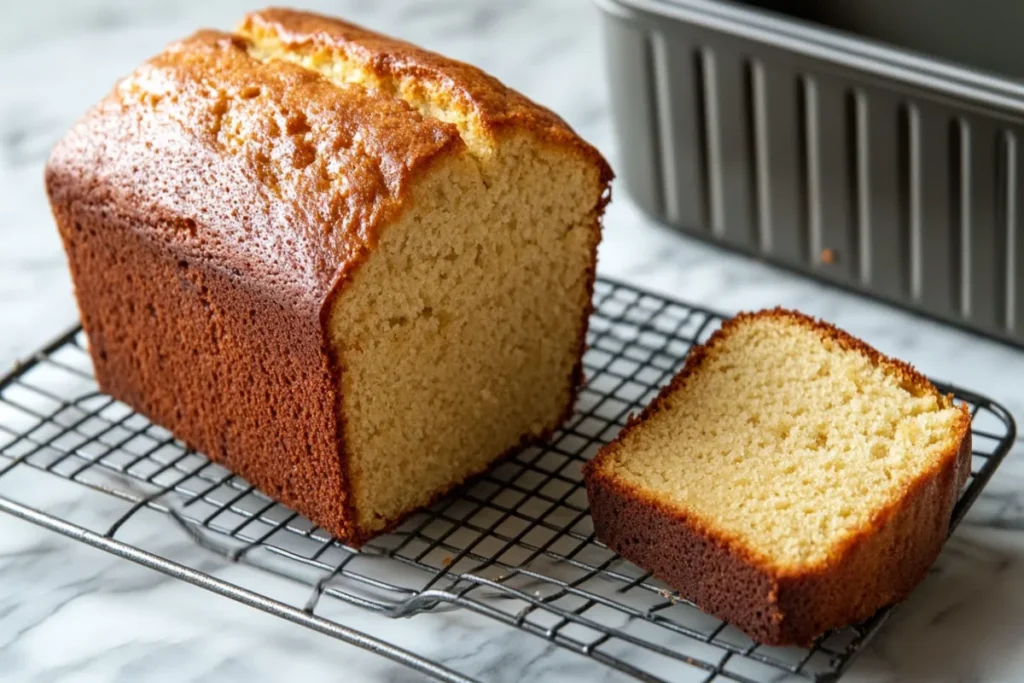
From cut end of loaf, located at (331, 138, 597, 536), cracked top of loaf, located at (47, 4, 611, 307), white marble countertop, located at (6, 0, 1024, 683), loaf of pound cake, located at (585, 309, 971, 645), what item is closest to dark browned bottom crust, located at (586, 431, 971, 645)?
loaf of pound cake, located at (585, 309, 971, 645)

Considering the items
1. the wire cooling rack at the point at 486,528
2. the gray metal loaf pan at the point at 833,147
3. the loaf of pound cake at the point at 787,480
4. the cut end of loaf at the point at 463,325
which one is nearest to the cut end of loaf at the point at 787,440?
the loaf of pound cake at the point at 787,480

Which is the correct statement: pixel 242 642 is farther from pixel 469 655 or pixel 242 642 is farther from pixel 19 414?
pixel 19 414

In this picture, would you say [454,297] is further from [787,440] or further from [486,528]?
[787,440]

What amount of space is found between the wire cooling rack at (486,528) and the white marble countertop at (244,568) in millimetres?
69

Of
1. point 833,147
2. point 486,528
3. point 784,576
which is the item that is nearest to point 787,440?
point 784,576

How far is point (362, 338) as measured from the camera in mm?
2188

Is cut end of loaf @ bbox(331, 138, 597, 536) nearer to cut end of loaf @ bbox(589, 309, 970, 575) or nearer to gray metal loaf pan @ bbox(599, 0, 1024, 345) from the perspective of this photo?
cut end of loaf @ bbox(589, 309, 970, 575)

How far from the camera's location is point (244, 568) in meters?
2.34

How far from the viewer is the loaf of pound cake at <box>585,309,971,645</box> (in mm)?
2016

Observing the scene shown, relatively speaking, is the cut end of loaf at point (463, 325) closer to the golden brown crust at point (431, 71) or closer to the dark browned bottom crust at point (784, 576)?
the golden brown crust at point (431, 71)

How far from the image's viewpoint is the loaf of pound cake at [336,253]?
7.15 ft

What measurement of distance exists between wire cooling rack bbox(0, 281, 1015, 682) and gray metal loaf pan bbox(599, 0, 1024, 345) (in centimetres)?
28

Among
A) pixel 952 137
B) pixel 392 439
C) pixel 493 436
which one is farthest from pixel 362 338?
pixel 952 137

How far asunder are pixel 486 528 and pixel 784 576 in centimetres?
58
